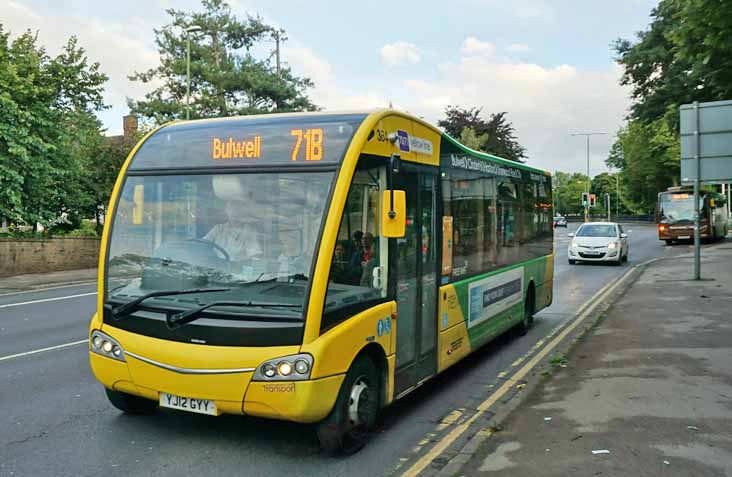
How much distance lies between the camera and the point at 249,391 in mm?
4879

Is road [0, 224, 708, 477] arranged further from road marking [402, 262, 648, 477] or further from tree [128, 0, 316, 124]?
tree [128, 0, 316, 124]

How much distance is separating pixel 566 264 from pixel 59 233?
770 inches

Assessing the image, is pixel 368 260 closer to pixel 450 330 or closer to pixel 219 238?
pixel 219 238

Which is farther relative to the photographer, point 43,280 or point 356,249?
point 43,280

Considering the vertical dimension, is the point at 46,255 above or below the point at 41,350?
above

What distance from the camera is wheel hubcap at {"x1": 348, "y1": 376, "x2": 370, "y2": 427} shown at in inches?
210

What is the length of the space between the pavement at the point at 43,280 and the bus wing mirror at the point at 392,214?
15.8 m

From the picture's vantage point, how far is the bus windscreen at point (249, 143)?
17.7ft

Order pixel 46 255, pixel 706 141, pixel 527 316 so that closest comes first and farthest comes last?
1. pixel 527 316
2. pixel 706 141
3. pixel 46 255

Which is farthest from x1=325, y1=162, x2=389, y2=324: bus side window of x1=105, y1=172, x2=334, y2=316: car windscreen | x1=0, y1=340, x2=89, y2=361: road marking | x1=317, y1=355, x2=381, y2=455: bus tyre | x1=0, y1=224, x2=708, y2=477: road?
x1=0, y1=340, x2=89, y2=361: road marking

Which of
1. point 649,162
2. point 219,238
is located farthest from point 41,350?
point 649,162

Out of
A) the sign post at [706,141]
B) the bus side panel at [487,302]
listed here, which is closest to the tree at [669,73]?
the sign post at [706,141]

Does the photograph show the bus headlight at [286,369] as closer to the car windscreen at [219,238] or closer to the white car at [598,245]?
the car windscreen at [219,238]

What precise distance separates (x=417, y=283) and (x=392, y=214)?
1108 mm
